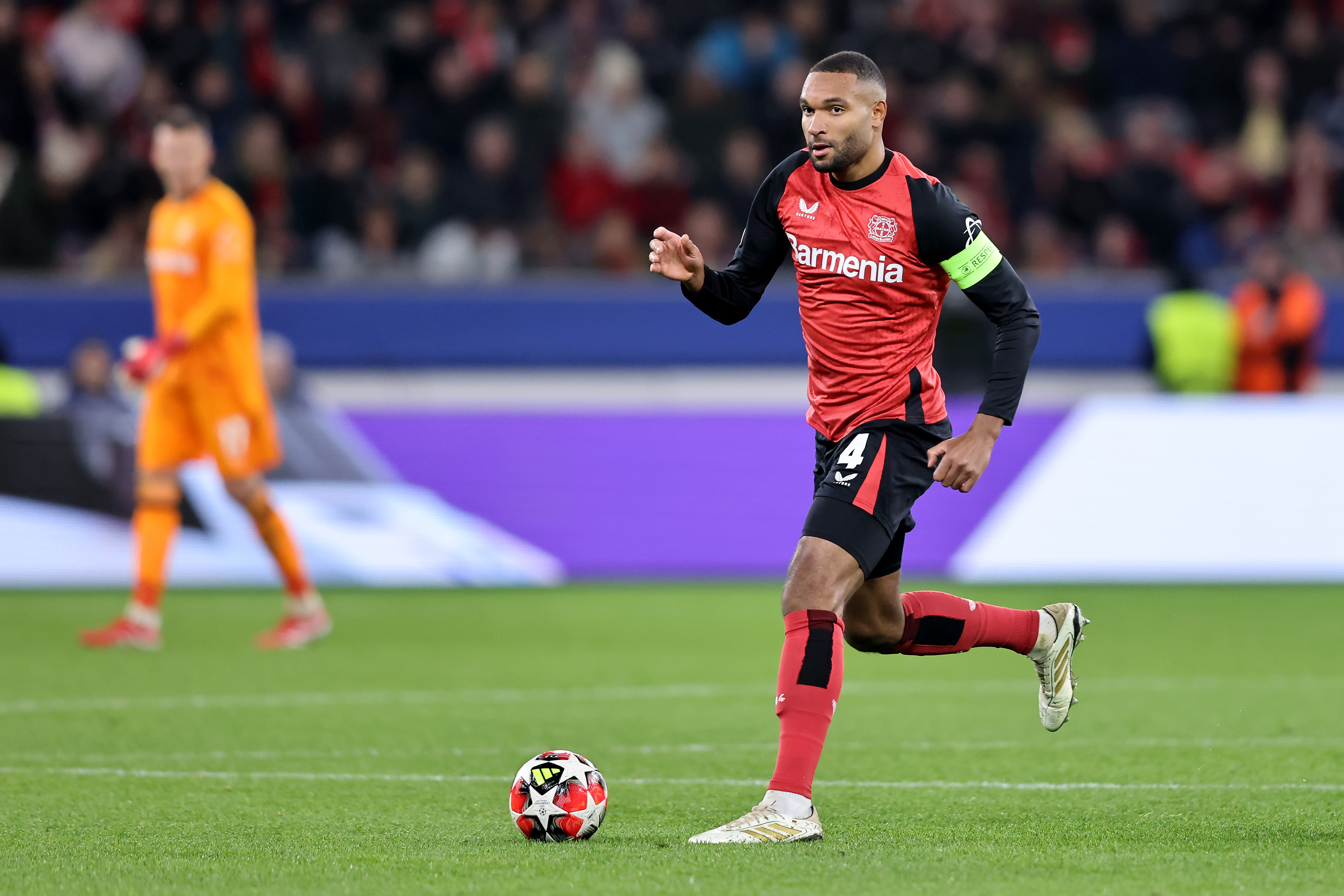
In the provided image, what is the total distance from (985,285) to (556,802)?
Result: 1843 millimetres

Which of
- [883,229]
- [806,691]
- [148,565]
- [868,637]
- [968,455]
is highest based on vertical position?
[883,229]

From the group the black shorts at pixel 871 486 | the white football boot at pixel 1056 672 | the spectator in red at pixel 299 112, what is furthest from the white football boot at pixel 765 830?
the spectator in red at pixel 299 112

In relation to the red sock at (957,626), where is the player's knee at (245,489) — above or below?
above

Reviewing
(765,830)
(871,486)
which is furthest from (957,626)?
(765,830)

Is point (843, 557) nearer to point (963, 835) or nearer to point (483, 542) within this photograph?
point (963, 835)

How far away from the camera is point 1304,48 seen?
17.2 metres

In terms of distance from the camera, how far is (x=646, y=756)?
627 cm

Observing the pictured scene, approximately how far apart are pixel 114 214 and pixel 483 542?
5.58m

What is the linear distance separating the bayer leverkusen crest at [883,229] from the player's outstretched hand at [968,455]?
1.89 feet

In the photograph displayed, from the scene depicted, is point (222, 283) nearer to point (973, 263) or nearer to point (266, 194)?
point (973, 263)

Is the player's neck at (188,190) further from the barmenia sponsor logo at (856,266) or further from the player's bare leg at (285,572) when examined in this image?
the barmenia sponsor logo at (856,266)

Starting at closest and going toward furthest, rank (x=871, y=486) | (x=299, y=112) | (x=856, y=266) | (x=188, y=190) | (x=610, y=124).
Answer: (x=871, y=486) → (x=856, y=266) → (x=188, y=190) → (x=299, y=112) → (x=610, y=124)

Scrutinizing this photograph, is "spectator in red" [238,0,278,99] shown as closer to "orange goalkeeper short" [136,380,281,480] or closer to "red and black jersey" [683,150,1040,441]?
"orange goalkeeper short" [136,380,281,480]

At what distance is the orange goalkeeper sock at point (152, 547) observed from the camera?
923 centimetres
